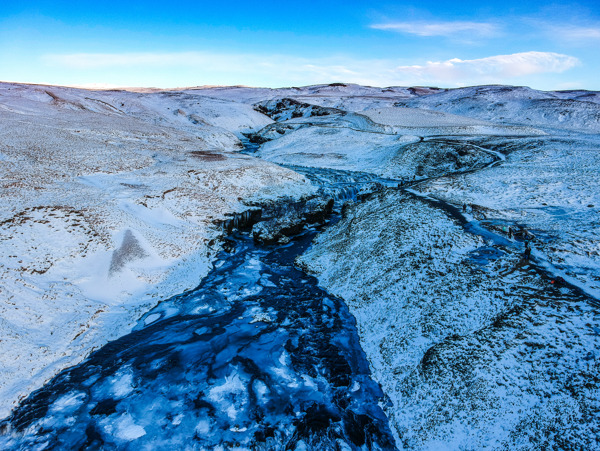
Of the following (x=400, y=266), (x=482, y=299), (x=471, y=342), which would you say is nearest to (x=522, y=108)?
(x=400, y=266)

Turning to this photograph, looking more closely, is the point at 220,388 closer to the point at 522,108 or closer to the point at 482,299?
the point at 482,299

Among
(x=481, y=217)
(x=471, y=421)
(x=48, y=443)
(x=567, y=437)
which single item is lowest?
(x=48, y=443)

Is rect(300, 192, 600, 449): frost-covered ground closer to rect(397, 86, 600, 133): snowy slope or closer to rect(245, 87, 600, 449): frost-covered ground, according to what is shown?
rect(245, 87, 600, 449): frost-covered ground

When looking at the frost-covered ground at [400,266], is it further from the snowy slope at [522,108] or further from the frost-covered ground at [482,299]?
the snowy slope at [522,108]

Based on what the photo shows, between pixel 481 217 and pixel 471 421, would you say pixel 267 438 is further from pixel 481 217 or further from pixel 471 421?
pixel 481 217

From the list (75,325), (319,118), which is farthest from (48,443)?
(319,118)

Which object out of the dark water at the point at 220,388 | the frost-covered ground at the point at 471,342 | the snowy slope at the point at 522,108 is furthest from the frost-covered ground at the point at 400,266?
the snowy slope at the point at 522,108

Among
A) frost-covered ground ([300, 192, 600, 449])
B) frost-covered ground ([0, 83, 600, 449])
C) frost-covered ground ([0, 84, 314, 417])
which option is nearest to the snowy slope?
frost-covered ground ([0, 83, 600, 449])
